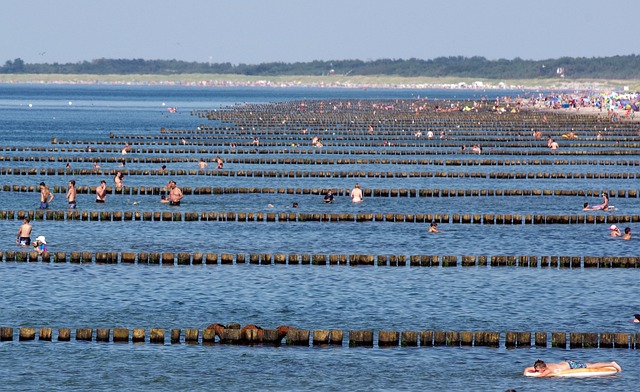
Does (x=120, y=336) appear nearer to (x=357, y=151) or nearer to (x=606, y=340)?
(x=606, y=340)

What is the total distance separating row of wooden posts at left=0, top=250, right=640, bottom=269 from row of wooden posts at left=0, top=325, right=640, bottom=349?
50.4 feet

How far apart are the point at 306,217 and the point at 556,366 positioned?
122 ft

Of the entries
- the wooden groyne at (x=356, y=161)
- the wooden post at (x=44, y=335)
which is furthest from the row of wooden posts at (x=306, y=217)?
the wooden groyne at (x=356, y=161)

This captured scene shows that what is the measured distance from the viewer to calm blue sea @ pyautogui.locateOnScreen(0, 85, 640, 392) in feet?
119

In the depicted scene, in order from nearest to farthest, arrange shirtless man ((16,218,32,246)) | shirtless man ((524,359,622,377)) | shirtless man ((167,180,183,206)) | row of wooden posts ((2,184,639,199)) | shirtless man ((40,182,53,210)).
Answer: shirtless man ((524,359,622,377))
shirtless man ((16,218,32,246))
shirtless man ((40,182,53,210))
shirtless man ((167,180,183,206))
row of wooden posts ((2,184,639,199))

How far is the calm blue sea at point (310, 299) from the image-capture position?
119 ft

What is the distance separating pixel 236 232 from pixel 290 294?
18.5 meters

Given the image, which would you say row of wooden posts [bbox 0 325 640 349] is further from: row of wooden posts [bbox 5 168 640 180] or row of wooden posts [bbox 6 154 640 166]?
row of wooden posts [bbox 6 154 640 166]

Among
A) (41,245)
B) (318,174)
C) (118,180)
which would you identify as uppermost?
(118,180)

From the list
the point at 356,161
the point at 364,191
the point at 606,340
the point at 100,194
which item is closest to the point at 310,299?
the point at 606,340

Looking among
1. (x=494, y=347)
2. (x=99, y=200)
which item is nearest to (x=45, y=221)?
(x=99, y=200)

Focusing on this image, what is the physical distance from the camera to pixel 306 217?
7238 cm

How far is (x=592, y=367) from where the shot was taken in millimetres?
36438

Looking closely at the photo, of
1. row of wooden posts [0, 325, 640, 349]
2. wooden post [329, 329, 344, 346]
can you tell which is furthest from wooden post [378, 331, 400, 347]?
wooden post [329, 329, 344, 346]
